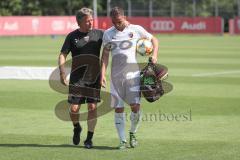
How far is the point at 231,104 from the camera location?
15406 millimetres

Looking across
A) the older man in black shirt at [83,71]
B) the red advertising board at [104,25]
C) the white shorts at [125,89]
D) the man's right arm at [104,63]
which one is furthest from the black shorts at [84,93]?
the red advertising board at [104,25]

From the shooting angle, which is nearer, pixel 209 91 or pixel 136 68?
pixel 136 68

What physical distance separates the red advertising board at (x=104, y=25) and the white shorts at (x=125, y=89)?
135 feet

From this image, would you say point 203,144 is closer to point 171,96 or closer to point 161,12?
point 171,96

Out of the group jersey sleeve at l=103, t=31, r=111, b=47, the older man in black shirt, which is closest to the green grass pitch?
the older man in black shirt

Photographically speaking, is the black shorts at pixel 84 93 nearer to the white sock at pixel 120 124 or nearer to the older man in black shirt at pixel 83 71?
the older man in black shirt at pixel 83 71

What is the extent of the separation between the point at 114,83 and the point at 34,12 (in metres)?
58.0

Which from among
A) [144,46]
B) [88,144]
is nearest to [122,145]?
[88,144]

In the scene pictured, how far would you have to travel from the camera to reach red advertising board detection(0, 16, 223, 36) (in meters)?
51.6

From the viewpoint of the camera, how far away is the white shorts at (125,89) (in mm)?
10414

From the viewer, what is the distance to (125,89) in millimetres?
10461

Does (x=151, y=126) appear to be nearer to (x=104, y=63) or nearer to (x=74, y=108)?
(x=74, y=108)

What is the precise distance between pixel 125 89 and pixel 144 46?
2.45 ft

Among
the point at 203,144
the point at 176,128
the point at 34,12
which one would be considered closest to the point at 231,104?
the point at 176,128
